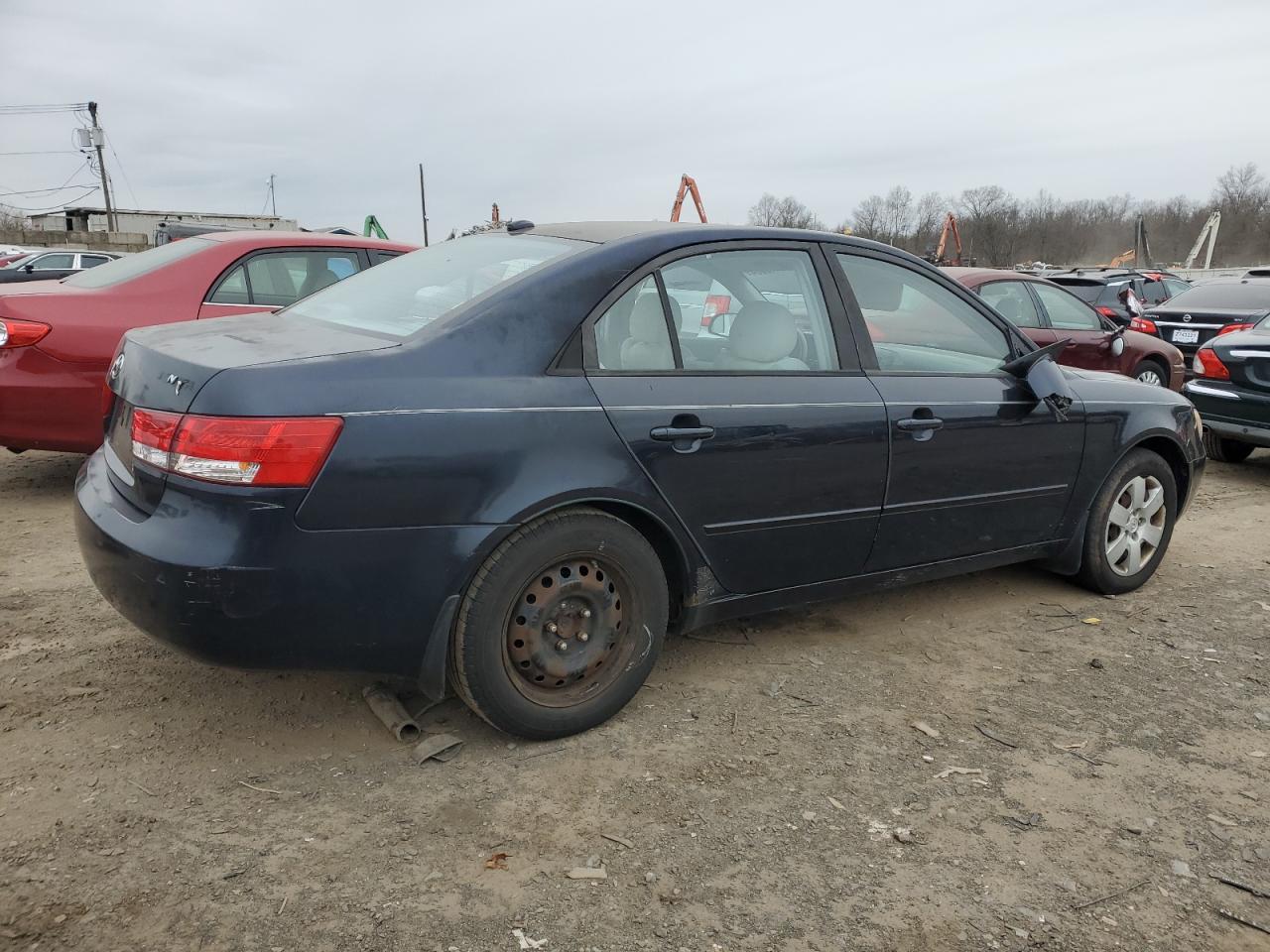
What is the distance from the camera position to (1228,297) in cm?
1191

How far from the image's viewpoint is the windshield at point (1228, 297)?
11562mm

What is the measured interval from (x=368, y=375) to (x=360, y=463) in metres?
0.24

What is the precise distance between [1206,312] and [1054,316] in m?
3.84

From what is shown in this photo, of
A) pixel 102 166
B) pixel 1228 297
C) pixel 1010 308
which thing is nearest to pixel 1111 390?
pixel 1010 308

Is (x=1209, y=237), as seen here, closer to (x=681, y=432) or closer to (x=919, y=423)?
(x=919, y=423)

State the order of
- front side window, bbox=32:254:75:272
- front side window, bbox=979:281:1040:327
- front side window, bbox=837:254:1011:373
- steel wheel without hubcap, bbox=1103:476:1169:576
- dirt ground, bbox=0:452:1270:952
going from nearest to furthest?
dirt ground, bbox=0:452:1270:952 < front side window, bbox=837:254:1011:373 < steel wheel without hubcap, bbox=1103:476:1169:576 < front side window, bbox=979:281:1040:327 < front side window, bbox=32:254:75:272

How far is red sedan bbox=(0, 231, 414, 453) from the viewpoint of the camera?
5.12 m

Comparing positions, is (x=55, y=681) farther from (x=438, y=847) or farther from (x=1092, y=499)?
(x=1092, y=499)

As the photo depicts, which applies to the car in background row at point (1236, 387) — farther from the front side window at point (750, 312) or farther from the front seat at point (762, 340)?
the front seat at point (762, 340)

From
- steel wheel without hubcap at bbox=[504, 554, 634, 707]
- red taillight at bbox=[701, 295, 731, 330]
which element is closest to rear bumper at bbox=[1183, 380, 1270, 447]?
red taillight at bbox=[701, 295, 731, 330]

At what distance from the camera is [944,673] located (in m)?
3.75

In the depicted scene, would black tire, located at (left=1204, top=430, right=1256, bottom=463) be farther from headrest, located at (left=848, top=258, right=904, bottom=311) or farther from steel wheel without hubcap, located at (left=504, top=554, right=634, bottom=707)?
steel wheel without hubcap, located at (left=504, top=554, right=634, bottom=707)

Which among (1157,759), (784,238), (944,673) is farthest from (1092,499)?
(784,238)

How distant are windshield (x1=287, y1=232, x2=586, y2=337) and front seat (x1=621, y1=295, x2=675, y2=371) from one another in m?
0.29
